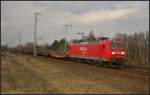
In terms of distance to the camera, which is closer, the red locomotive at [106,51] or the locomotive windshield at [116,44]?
the red locomotive at [106,51]

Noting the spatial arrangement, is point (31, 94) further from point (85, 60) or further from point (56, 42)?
point (56, 42)

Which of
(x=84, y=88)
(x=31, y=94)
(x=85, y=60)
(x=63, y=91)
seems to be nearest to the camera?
(x=31, y=94)

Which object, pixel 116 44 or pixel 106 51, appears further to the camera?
pixel 106 51

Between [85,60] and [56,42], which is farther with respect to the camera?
[56,42]

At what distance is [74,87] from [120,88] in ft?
7.71

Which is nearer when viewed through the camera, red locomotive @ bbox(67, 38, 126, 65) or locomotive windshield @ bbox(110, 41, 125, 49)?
red locomotive @ bbox(67, 38, 126, 65)

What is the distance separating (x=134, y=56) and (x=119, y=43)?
1537 cm

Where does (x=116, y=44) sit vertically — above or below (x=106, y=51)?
above

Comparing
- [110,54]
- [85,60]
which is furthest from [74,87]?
[85,60]

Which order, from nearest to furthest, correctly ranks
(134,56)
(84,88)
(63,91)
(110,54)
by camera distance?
1. (63,91)
2. (84,88)
3. (110,54)
4. (134,56)

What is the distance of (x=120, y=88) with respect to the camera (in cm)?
1716

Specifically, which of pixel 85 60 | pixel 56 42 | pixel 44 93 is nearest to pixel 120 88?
pixel 44 93

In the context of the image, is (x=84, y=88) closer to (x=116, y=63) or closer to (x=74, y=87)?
(x=74, y=87)

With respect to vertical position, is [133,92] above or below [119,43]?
below
